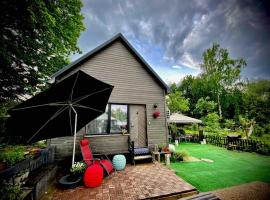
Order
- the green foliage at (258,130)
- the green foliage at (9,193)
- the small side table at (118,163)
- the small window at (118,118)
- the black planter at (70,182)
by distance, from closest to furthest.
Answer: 1. the green foliage at (9,193)
2. the black planter at (70,182)
3. the small side table at (118,163)
4. the small window at (118,118)
5. the green foliage at (258,130)

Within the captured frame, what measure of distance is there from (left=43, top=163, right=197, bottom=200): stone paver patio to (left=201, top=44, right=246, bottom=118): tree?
22.5 meters

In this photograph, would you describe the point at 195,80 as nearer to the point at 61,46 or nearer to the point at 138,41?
the point at 138,41

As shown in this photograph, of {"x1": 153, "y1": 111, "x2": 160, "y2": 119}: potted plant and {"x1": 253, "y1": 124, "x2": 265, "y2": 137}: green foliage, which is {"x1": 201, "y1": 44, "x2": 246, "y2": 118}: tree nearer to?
{"x1": 253, "y1": 124, "x2": 265, "y2": 137}: green foliage

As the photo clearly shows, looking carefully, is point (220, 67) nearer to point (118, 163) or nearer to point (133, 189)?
point (118, 163)

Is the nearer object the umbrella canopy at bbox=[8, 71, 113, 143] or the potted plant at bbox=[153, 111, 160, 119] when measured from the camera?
the umbrella canopy at bbox=[8, 71, 113, 143]

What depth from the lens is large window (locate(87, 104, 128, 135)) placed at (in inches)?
280

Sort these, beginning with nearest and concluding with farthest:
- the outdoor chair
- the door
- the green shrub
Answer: the outdoor chair → the door → the green shrub

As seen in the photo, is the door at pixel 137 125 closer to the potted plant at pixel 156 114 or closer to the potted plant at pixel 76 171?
the potted plant at pixel 156 114

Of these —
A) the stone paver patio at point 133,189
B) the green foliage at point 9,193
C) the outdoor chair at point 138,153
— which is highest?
the green foliage at point 9,193

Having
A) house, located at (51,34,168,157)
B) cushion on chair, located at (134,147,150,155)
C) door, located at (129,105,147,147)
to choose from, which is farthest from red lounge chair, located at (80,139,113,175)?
door, located at (129,105,147,147)

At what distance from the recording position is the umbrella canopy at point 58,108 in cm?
319

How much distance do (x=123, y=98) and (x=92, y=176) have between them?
4.31 m

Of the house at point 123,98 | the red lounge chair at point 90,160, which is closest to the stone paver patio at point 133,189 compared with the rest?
the red lounge chair at point 90,160

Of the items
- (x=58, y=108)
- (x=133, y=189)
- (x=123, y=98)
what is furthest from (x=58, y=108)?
(x=123, y=98)
